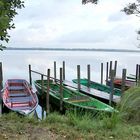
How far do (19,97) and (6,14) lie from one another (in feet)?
45.8

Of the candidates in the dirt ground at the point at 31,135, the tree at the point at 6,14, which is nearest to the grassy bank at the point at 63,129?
the dirt ground at the point at 31,135

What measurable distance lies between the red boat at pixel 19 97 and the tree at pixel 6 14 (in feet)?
30.2

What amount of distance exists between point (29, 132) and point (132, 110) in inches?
152

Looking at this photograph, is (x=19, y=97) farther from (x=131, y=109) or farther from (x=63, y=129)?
(x=63, y=129)

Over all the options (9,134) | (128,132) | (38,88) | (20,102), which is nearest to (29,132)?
(9,134)

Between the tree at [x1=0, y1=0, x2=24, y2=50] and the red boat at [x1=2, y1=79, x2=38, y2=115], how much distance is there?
9.21 meters

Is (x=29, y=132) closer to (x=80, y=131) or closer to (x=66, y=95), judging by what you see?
(x=80, y=131)

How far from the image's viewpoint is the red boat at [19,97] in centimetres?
1731

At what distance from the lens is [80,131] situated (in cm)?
737

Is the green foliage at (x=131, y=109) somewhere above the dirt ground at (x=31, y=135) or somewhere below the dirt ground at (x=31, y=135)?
below

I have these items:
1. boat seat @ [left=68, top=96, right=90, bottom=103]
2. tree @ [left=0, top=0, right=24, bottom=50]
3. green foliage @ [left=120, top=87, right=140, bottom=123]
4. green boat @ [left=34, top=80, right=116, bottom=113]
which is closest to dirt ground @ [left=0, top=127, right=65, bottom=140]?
tree @ [left=0, top=0, right=24, bottom=50]

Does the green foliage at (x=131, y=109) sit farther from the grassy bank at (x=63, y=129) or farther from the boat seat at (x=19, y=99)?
the boat seat at (x=19, y=99)

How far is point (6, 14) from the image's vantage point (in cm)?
633

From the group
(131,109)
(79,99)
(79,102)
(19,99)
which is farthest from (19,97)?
(131,109)
